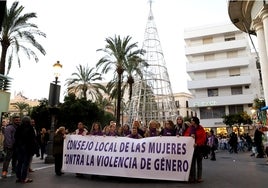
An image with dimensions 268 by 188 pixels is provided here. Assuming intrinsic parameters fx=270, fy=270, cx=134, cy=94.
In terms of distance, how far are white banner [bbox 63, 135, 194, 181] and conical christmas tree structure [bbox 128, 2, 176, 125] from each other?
22.0 m

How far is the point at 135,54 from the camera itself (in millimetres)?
31750

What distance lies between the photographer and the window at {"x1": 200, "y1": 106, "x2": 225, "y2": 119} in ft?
160

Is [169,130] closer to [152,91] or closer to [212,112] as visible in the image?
[152,91]

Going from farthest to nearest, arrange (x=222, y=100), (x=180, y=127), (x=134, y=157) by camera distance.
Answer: (x=222, y=100) → (x=180, y=127) → (x=134, y=157)

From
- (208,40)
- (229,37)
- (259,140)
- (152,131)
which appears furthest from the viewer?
(208,40)

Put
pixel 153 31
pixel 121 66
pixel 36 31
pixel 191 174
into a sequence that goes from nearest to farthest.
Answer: pixel 191 174, pixel 36 31, pixel 121 66, pixel 153 31

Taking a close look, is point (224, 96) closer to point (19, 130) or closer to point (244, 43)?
point (244, 43)

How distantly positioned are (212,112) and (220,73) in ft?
24.8

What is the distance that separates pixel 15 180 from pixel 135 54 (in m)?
25.1

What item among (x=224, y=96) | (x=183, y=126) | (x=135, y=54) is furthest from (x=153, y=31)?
(x=183, y=126)

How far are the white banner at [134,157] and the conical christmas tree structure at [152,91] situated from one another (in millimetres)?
21972

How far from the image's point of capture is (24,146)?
7594 millimetres

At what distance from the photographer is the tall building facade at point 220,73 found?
4781cm

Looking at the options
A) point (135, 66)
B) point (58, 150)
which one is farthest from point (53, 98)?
point (135, 66)
